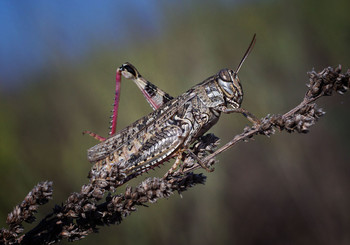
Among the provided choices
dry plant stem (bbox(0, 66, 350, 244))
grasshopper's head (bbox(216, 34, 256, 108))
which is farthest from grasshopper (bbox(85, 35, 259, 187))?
dry plant stem (bbox(0, 66, 350, 244))

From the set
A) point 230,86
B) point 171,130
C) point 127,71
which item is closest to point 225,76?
point 230,86

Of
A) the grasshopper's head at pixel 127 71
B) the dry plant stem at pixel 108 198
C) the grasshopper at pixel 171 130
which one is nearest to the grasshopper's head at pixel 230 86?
the grasshopper at pixel 171 130

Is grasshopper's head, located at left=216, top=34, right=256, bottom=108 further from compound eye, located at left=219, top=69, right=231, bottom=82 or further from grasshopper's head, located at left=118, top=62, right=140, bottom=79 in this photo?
grasshopper's head, located at left=118, top=62, right=140, bottom=79

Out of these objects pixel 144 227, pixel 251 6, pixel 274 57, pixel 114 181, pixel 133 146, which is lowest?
pixel 114 181

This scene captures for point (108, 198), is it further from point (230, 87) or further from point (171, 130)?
point (230, 87)

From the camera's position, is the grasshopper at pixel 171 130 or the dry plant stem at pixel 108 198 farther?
the grasshopper at pixel 171 130

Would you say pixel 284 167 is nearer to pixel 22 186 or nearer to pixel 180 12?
pixel 180 12

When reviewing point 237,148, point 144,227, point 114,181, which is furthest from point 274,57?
point 114,181

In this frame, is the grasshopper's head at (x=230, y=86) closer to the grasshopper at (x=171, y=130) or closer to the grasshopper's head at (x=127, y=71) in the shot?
the grasshopper at (x=171, y=130)
